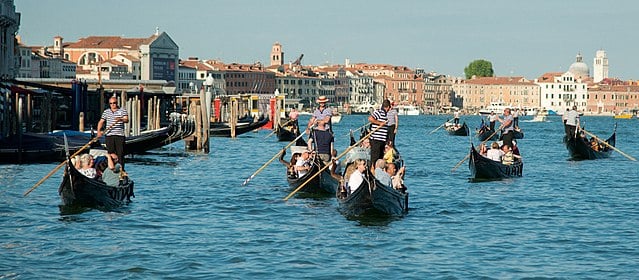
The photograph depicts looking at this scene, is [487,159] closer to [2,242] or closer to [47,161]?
[47,161]

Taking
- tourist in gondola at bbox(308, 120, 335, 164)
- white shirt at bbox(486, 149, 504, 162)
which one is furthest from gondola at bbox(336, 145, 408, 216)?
white shirt at bbox(486, 149, 504, 162)

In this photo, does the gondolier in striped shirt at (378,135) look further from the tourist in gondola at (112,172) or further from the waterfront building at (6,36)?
the waterfront building at (6,36)

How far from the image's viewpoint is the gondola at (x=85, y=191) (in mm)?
12055

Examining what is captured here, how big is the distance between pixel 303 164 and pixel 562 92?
119078 millimetres

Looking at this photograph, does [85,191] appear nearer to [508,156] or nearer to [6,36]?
[508,156]

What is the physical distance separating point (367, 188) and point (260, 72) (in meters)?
101

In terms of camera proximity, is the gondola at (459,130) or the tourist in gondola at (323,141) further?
the gondola at (459,130)

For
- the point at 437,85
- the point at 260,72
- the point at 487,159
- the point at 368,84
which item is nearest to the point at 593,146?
the point at 487,159

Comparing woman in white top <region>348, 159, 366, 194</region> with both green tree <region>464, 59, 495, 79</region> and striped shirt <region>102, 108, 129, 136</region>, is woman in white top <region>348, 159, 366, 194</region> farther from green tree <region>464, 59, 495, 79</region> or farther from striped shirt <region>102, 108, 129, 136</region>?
green tree <region>464, 59, 495, 79</region>

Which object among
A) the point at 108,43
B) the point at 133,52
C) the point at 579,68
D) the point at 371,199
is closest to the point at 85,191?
the point at 371,199

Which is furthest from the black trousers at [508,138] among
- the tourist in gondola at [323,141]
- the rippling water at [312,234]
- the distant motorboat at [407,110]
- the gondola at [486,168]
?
the distant motorboat at [407,110]

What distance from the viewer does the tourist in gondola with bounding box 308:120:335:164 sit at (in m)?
14.0

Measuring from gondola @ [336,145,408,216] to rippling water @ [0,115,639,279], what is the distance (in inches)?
5.2

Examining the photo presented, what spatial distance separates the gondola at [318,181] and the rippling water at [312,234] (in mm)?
211
